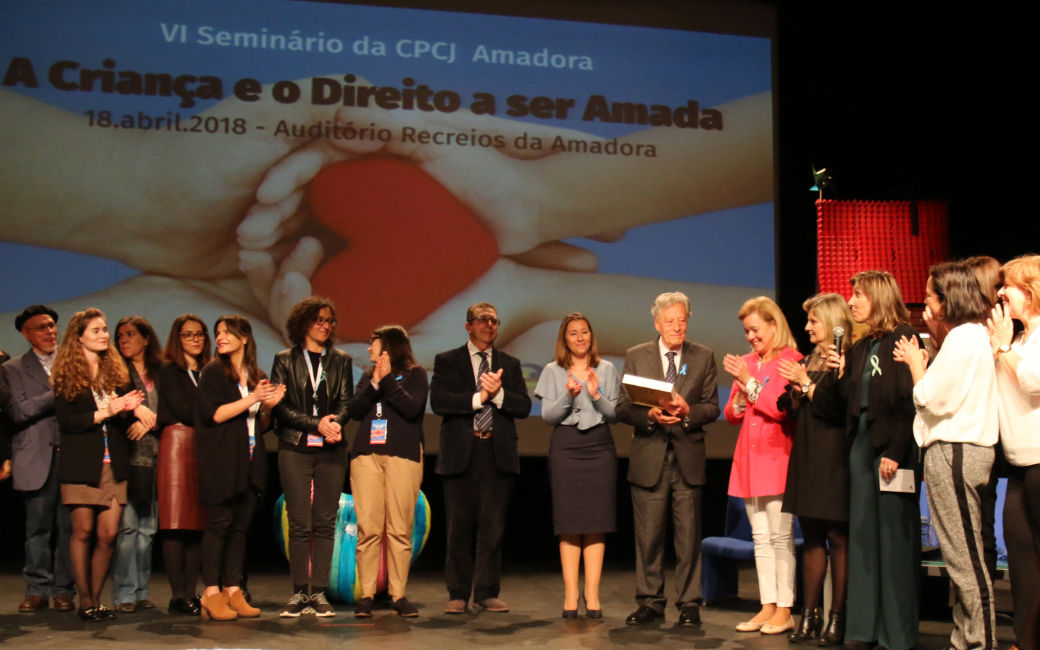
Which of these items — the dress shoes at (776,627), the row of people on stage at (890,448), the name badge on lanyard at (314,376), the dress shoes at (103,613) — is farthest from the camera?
the name badge on lanyard at (314,376)

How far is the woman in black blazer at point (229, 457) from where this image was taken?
4.59 m

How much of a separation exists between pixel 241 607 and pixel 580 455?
1792 millimetres

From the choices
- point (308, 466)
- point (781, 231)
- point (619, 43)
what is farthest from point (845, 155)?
point (308, 466)

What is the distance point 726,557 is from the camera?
5320 millimetres

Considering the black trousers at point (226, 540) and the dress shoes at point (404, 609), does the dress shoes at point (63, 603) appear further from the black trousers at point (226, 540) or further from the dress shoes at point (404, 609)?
the dress shoes at point (404, 609)

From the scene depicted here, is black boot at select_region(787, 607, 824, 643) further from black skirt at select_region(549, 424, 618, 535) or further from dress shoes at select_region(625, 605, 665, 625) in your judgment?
black skirt at select_region(549, 424, 618, 535)

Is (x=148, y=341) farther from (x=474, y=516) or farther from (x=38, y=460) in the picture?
(x=474, y=516)

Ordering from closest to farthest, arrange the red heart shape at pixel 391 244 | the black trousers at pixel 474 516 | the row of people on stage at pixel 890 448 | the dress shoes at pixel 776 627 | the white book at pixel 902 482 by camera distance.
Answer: the row of people on stage at pixel 890 448
the white book at pixel 902 482
the dress shoes at pixel 776 627
the black trousers at pixel 474 516
the red heart shape at pixel 391 244

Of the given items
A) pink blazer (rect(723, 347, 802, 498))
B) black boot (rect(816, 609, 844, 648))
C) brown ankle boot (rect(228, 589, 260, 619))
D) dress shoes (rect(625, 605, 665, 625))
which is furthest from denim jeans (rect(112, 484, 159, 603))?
black boot (rect(816, 609, 844, 648))

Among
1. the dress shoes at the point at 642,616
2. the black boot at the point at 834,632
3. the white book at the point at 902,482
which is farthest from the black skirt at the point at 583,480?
the white book at the point at 902,482

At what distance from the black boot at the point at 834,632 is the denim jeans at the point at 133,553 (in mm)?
3262

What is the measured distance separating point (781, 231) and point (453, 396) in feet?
10.9

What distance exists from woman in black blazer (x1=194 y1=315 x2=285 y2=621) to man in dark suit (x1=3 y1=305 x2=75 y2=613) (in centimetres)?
80

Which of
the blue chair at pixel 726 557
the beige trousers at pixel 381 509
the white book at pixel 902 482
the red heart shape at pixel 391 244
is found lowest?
the blue chair at pixel 726 557
